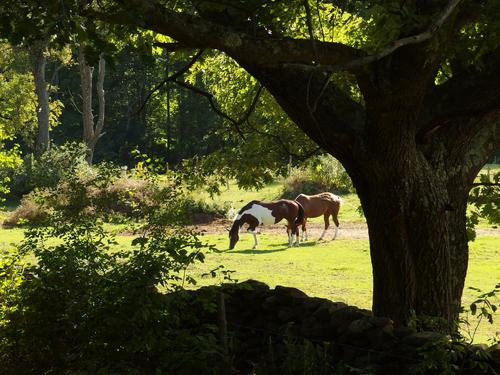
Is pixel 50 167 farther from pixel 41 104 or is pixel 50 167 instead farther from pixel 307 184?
pixel 307 184

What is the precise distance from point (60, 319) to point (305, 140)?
6.03m

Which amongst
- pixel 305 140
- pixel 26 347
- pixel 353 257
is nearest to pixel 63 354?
pixel 26 347

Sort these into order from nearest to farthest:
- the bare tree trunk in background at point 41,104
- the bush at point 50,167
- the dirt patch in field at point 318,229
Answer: the dirt patch in field at point 318,229, the bush at point 50,167, the bare tree trunk in background at point 41,104

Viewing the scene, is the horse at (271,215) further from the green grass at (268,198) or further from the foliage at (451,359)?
the foliage at (451,359)

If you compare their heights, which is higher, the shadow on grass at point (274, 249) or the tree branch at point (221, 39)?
the tree branch at point (221, 39)

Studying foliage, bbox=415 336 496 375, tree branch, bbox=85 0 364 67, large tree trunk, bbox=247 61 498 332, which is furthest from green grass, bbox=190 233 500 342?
tree branch, bbox=85 0 364 67

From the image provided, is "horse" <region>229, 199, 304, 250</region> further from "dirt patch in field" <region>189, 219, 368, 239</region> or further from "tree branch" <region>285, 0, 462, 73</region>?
"tree branch" <region>285, 0, 462, 73</region>

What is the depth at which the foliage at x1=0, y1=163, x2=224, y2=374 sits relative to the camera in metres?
6.29

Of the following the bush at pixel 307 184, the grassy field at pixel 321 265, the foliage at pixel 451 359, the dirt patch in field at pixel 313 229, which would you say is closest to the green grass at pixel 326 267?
the grassy field at pixel 321 265

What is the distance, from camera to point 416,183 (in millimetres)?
8305

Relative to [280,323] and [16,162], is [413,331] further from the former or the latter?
[16,162]

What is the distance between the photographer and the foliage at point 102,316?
629 centimetres

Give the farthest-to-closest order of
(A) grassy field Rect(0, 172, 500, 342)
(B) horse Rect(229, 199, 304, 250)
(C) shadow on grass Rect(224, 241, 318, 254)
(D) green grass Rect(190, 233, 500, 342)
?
(B) horse Rect(229, 199, 304, 250), (C) shadow on grass Rect(224, 241, 318, 254), (A) grassy field Rect(0, 172, 500, 342), (D) green grass Rect(190, 233, 500, 342)

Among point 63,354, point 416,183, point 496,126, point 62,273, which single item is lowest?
point 63,354
